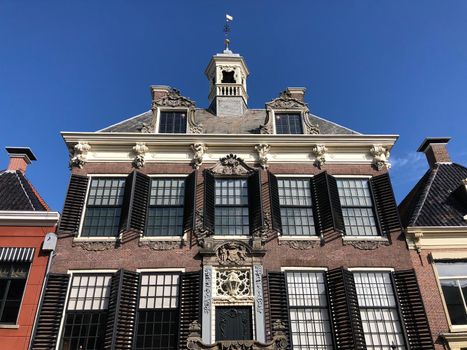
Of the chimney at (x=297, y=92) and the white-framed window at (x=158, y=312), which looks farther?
the chimney at (x=297, y=92)

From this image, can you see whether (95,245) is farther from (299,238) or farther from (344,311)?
(344,311)

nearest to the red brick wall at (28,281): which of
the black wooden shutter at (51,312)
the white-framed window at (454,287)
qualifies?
the black wooden shutter at (51,312)

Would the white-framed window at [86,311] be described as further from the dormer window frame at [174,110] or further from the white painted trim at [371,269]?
the white painted trim at [371,269]

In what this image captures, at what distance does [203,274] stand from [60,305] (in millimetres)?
5348

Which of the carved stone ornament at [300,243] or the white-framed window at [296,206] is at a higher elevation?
the white-framed window at [296,206]

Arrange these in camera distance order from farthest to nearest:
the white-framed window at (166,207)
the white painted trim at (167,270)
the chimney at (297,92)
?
the chimney at (297,92) → the white-framed window at (166,207) → the white painted trim at (167,270)

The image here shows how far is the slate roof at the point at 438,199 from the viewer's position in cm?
1717

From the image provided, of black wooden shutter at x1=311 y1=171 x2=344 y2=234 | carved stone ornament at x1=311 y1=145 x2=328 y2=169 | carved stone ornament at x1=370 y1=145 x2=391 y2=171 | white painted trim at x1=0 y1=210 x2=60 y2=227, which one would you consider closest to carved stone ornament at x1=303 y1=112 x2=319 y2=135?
carved stone ornament at x1=311 y1=145 x2=328 y2=169

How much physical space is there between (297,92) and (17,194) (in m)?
14.7

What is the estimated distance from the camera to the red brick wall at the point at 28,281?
46.6ft

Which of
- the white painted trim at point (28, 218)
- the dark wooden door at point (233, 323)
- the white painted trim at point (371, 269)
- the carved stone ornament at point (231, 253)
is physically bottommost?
the dark wooden door at point (233, 323)

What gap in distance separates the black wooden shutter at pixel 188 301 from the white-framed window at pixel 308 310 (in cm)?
346

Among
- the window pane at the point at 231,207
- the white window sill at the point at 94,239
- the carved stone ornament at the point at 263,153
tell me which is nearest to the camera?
the white window sill at the point at 94,239

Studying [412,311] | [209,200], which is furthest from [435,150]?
[209,200]
